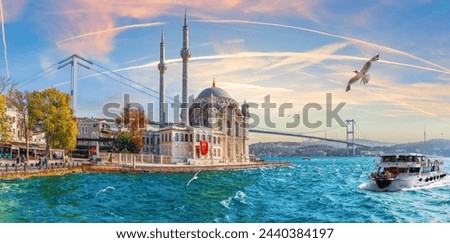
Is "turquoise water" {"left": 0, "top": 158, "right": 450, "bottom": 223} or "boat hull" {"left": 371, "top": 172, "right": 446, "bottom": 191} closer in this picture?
"turquoise water" {"left": 0, "top": 158, "right": 450, "bottom": 223}

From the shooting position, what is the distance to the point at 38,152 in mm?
16656

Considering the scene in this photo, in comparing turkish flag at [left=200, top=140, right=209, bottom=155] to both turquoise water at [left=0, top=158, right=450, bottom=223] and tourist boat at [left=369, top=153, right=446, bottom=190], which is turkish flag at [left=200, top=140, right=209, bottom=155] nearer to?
tourist boat at [left=369, top=153, right=446, bottom=190]

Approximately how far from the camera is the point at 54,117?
556 inches

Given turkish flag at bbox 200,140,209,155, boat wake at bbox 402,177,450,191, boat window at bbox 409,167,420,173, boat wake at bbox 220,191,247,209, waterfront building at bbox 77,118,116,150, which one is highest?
waterfront building at bbox 77,118,116,150

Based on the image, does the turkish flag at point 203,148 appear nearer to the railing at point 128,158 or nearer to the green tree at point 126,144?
the railing at point 128,158

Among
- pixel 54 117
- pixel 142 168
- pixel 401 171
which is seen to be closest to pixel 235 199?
pixel 401 171

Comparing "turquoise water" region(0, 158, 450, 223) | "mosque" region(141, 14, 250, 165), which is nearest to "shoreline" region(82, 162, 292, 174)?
"mosque" region(141, 14, 250, 165)

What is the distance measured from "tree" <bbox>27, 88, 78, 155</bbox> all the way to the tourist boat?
8.57 meters

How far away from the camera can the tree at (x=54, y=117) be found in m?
13.7

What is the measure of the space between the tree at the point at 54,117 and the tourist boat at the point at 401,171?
8.57m

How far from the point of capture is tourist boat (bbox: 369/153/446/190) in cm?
988

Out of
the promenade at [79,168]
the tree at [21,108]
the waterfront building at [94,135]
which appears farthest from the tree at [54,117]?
the waterfront building at [94,135]

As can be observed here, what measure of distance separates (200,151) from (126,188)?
11.8m

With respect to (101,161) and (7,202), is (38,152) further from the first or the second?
(7,202)
